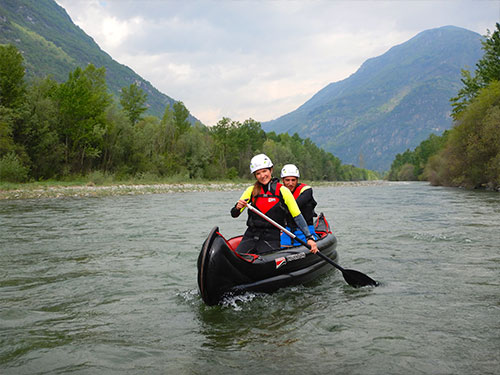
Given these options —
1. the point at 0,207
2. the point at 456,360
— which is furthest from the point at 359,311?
the point at 0,207

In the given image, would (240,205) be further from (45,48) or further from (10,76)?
(45,48)

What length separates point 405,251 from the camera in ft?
30.0

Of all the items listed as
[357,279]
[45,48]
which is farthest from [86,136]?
[45,48]

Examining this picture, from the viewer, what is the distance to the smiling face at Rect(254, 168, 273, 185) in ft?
19.4

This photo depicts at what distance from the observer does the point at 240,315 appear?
4949 mm

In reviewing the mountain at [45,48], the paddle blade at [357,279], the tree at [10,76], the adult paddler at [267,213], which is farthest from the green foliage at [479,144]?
the mountain at [45,48]

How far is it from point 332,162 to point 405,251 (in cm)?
12145

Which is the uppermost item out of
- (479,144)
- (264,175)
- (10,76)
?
(10,76)

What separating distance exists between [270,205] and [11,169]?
27.4 m

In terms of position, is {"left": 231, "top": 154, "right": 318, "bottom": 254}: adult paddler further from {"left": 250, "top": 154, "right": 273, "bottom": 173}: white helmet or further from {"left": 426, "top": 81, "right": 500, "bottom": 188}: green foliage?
{"left": 426, "top": 81, "right": 500, "bottom": 188}: green foliage

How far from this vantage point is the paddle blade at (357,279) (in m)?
6.33

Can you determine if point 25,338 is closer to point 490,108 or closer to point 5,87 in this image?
point 5,87

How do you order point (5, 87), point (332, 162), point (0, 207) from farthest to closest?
1. point (332, 162)
2. point (5, 87)
3. point (0, 207)

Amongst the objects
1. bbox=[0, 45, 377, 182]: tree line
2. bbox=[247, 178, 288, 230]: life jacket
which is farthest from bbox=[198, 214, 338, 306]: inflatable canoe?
bbox=[0, 45, 377, 182]: tree line
